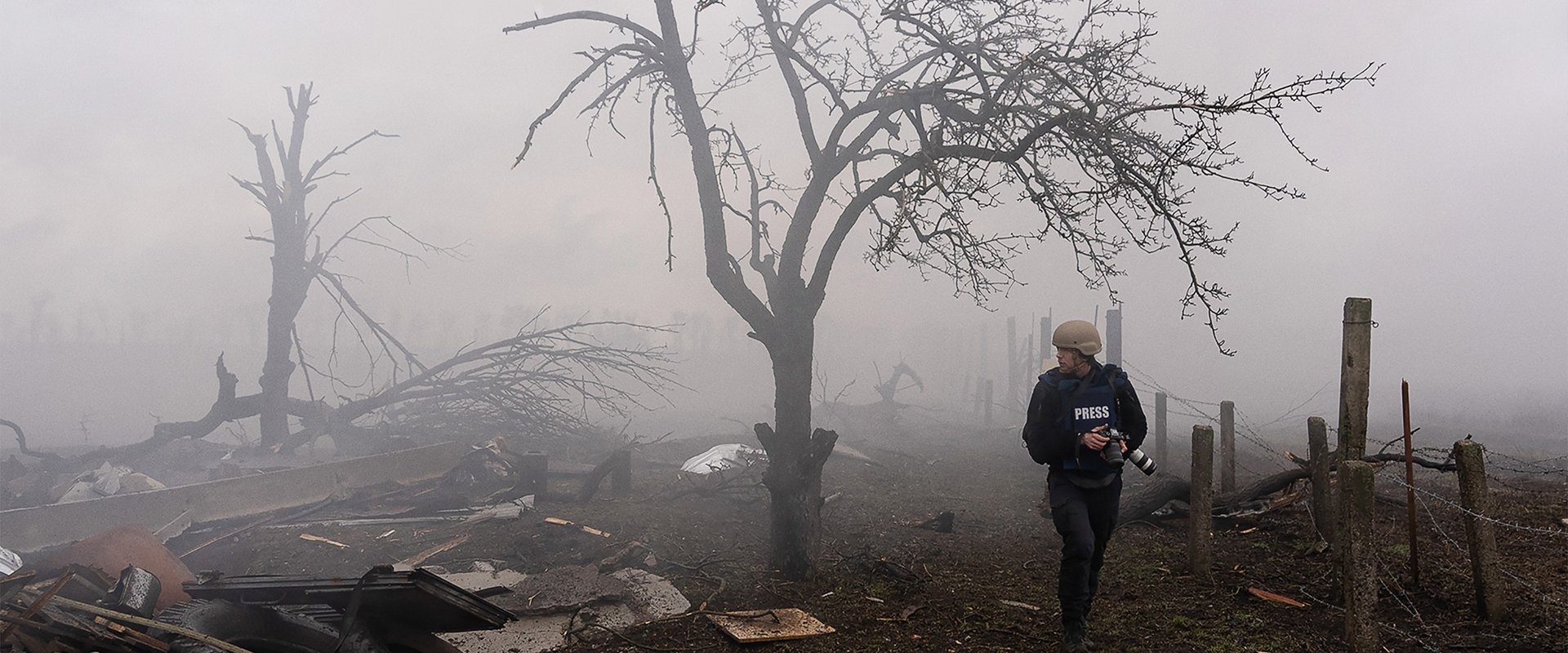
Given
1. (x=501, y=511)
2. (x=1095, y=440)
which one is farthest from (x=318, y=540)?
(x=1095, y=440)

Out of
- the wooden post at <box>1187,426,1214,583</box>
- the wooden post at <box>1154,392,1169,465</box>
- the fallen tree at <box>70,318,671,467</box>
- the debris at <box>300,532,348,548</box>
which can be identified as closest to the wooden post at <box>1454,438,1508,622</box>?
the wooden post at <box>1187,426,1214,583</box>

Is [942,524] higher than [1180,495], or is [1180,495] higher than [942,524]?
[1180,495]

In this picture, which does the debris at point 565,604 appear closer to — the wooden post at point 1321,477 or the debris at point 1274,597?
the debris at point 1274,597

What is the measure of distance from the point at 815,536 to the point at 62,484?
11.1m

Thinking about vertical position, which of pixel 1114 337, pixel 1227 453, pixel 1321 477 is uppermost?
pixel 1114 337

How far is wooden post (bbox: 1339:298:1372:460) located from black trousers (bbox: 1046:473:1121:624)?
4.51 feet

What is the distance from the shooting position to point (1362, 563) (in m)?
4.25

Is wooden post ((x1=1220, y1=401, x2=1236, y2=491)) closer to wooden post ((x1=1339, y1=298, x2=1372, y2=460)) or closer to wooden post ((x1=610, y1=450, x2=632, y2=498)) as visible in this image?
wooden post ((x1=1339, y1=298, x2=1372, y2=460))

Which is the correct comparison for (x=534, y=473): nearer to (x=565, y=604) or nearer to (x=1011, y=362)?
(x=565, y=604)

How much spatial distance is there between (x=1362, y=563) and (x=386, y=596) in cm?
517

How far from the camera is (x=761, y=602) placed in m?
6.09

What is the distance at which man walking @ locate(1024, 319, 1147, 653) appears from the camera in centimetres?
470

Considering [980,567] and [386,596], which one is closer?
[386,596]

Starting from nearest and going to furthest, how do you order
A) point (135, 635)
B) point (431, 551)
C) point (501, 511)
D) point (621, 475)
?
point (135, 635) < point (431, 551) < point (501, 511) < point (621, 475)
